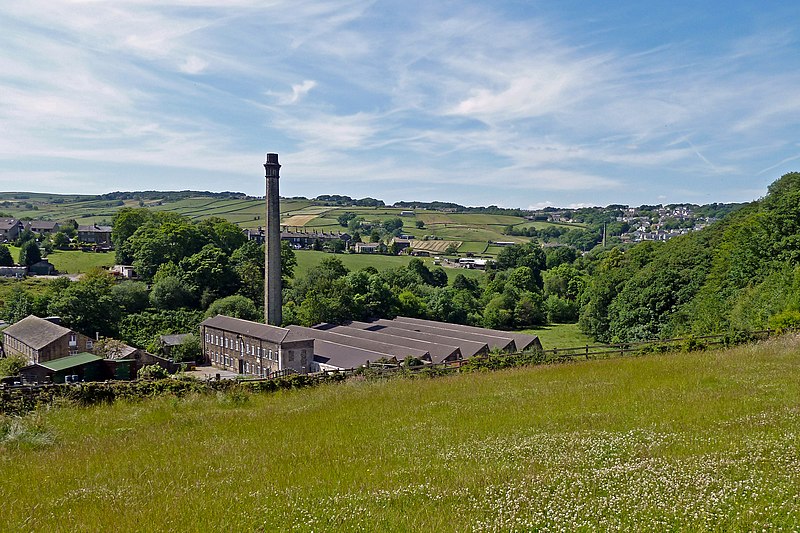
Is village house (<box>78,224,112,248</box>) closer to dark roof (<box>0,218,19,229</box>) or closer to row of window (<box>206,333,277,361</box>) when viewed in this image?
dark roof (<box>0,218,19,229</box>)

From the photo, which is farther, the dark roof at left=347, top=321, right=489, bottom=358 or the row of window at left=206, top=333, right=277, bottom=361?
the dark roof at left=347, top=321, right=489, bottom=358

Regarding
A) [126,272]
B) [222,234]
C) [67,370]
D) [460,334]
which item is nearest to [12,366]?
[67,370]

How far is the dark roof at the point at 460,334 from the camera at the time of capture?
54.7 metres

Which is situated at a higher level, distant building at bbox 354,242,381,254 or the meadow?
the meadow

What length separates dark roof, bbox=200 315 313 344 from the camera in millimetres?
47844

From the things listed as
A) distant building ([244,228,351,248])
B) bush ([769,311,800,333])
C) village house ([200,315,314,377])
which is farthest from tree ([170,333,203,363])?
distant building ([244,228,351,248])

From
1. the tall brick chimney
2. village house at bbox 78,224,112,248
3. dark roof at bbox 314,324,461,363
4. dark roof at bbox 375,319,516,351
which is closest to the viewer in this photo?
dark roof at bbox 314,324,461,363

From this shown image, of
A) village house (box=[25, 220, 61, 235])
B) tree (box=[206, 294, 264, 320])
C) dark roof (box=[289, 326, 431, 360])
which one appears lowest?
dark roof (box=[289, 326, 431, 360])

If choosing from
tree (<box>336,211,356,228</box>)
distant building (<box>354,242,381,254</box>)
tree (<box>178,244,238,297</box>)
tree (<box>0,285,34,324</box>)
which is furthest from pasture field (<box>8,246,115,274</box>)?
tree (<box>336,211,356,228</box>)

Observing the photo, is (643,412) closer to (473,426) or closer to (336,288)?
(473,426)

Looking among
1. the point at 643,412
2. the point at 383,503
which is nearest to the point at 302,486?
the point at 383,503

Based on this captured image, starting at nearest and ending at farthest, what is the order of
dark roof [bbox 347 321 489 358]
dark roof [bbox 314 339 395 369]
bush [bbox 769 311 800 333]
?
bush [bbox 769 311 800 333]
dark roof [bbox 314 339 395 369]
dark roof [bbox 347 321 489 358]

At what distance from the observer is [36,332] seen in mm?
48344

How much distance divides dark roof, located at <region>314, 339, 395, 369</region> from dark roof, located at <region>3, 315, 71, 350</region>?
71.4ft
